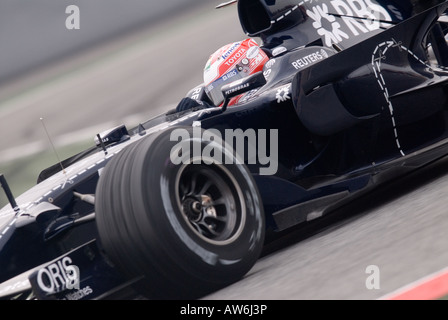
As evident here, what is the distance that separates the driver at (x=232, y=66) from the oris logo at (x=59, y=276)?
2.22 metres

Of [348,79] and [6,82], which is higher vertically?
[6,82]

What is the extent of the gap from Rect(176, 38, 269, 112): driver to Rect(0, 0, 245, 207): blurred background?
5353 mm

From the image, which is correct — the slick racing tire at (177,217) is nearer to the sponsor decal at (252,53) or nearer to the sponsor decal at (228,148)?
the sponsor decal at (228,148)

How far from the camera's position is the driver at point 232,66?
595cm

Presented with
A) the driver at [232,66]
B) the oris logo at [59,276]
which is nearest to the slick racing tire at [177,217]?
the oris logo at [59,276]

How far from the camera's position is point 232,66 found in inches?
235

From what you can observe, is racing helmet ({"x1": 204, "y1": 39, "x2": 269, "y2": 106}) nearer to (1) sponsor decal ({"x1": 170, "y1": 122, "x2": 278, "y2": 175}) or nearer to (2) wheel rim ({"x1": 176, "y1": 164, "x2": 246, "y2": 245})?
(1) sponsor decal ({"x1": 170, "y1": 122, "x2": 278, "y2": 175})

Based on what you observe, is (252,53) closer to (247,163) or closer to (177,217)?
(247,163)

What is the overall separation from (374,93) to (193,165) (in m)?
1.56

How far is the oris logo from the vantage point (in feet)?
12.2

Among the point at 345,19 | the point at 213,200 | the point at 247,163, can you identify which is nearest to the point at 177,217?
the point at 213,200

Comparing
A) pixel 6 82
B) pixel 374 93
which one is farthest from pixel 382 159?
pixel 6 82

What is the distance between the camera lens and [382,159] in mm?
5211

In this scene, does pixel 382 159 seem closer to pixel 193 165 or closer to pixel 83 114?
pixel 193 165
